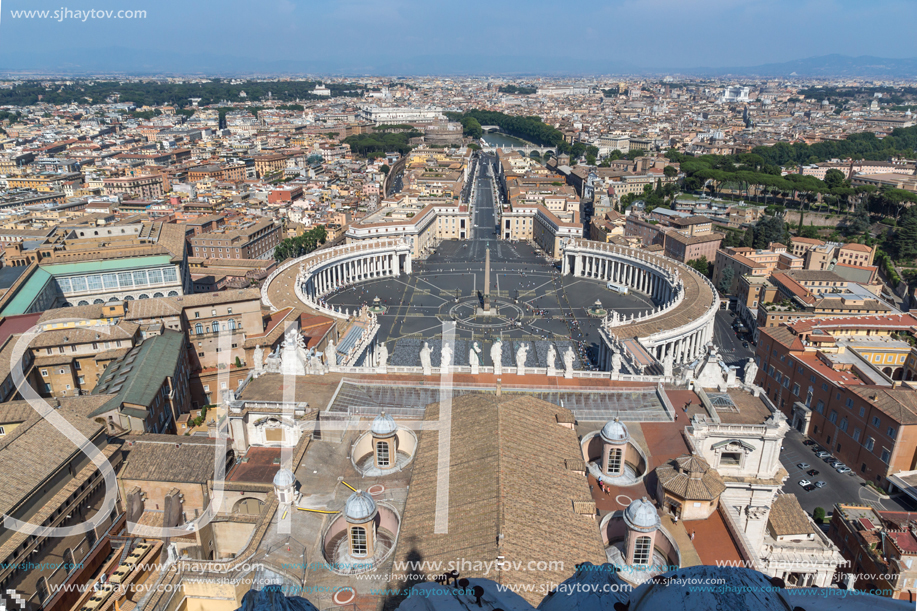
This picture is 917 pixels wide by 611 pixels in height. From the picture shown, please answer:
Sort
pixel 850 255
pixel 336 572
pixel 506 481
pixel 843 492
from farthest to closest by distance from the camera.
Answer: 1. pixel 850 255
2. pixel 843 492
3. pixel 506 481
4. pixel 336 572

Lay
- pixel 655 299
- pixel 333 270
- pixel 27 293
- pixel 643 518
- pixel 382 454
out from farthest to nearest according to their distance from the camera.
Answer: pixel 333 270, pixel 655 299, pixel 27 293, pixel 382 454, pixel 643 518

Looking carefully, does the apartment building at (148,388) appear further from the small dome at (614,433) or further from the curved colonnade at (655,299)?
the curved colonnade at (655,299)

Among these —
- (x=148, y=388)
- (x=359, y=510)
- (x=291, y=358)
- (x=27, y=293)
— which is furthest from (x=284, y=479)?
(x=27, y=293)

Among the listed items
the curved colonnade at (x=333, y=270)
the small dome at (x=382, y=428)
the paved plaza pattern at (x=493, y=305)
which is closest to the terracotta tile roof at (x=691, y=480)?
the small dome at (x=382, y=428)

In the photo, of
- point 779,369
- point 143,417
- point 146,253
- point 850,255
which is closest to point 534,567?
point 143,417

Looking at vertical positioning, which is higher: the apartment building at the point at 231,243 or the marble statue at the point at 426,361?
the marble statue at the point at 426,361

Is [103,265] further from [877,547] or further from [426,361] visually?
[877,547]

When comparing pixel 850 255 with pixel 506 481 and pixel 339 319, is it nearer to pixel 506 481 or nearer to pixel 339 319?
pixel 339 319
